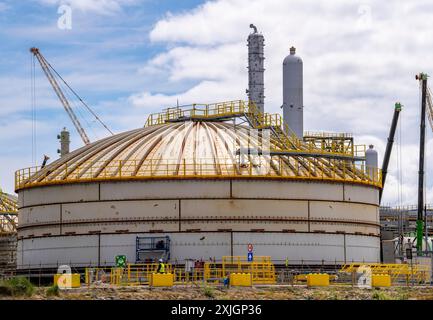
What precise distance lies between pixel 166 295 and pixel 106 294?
3.47m

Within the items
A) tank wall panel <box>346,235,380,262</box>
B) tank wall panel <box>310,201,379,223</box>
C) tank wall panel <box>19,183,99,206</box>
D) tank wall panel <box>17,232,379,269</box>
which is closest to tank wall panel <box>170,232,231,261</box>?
tank wall panel <box>17,232,379,269</box>

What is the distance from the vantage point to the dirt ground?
A: 6384 centimetres

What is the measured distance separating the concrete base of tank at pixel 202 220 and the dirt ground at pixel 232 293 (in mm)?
16016

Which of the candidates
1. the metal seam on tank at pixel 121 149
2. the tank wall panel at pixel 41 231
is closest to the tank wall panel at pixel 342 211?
the metal seam on tank at pixel 121 149

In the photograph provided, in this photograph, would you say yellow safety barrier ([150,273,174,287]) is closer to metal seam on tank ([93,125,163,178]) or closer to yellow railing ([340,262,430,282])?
yellow railing ([340,262,430,282])

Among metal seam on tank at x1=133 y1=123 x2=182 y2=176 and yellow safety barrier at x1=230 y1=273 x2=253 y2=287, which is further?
metal seam on tank at x1=133 y1=123 x2=182 y2=176

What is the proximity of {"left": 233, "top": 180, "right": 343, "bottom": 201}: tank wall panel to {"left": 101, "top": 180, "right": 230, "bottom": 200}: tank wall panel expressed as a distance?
1.15 metres

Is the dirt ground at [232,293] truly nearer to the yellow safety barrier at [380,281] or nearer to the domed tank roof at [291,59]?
the yellow safety barrier at [380,281]

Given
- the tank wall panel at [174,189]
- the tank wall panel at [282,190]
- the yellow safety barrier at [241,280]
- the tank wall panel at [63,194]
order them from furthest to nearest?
the tank wall panel at [63,194]
the tank wall panel at [282,190]
the tank wall panel at [174,189]
the yellow safety barrier at [241,280]

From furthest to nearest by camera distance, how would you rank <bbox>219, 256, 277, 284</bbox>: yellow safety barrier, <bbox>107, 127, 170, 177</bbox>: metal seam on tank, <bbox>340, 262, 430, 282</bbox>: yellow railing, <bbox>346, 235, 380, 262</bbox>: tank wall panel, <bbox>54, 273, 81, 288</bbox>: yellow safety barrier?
<bbox>346, 235, 380, 262</bbox>: tank wall panel, <bbox>107, 127, 170, 177</bbox>: metal seam on tank, <bbox>340, 262, 430, 282</bbox>: yellow railing, <bbox>219, 256, 277, 284</bbox>: yellow safety barrier, <bbox>54, 273, 81, 288</bbox>: yellow safety barrier

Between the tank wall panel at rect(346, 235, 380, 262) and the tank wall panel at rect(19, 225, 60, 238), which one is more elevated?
the tank wall panel at rect(19, 225, 60, 238)

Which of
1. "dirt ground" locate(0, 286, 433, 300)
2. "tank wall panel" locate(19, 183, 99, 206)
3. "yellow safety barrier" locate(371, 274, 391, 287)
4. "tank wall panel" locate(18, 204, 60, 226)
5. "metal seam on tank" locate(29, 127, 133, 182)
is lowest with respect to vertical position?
"dirt ground" locate(0, 286, 433, 300)

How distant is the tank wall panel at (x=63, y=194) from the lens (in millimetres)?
87312

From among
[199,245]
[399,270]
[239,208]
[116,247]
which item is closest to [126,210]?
[116,247]
